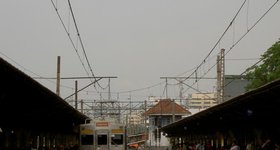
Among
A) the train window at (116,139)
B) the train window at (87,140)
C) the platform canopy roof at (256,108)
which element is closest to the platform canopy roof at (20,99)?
the train window at (87,140)

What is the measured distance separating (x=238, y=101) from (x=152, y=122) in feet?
229

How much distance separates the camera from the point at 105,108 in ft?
164

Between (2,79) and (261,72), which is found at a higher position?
(261,72)

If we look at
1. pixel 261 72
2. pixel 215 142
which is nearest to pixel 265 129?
pixel 215 142

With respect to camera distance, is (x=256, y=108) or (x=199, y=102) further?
(x=199, y=102)

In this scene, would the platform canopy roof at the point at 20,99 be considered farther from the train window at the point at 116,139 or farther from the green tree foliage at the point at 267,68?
the green tree foliage at the point at 267,68

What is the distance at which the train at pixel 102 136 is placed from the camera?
28.5m

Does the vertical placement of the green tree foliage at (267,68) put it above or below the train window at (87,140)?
above

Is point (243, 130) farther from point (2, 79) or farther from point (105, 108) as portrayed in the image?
point (105, 108)

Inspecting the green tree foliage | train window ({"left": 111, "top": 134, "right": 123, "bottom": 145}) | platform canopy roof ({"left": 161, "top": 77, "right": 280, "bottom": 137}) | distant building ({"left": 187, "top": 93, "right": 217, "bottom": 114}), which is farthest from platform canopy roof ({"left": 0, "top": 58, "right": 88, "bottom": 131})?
distant building ({"left": 187, "top": 93, "right": 217, "bottom": 114})

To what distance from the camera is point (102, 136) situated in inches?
1127

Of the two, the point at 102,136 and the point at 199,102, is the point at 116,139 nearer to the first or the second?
the point at 102,136

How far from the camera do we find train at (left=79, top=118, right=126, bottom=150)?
28484 mm

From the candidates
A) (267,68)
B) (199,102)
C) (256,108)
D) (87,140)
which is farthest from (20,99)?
(199,102)
